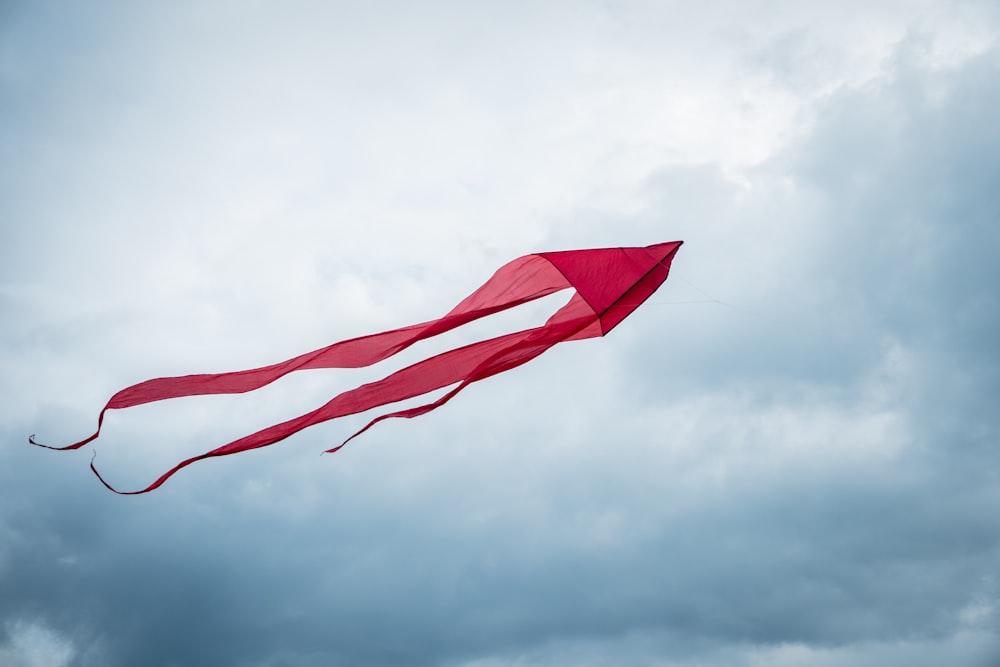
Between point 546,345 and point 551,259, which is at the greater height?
point 551,259

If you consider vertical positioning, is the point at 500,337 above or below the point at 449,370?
above

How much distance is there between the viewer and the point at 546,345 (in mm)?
16484

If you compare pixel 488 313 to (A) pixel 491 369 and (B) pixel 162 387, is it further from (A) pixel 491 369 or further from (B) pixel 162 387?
(B) pixel 162 387

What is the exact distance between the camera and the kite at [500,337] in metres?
16.3

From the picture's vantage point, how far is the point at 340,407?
1633 centimetres

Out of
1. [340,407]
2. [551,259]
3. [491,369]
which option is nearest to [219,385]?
[340,407]

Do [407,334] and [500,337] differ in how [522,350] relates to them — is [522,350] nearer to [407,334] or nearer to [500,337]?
[500,337]

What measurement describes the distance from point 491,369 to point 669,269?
12.1 ft

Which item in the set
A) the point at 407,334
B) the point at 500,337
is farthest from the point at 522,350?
the point at 407,334

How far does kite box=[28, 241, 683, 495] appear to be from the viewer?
643 inches

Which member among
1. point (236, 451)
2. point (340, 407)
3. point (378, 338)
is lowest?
point (236, 451)

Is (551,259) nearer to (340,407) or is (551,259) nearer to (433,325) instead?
(433,325)

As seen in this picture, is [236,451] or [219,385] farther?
[219,385]

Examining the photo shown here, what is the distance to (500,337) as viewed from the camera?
16906mm
